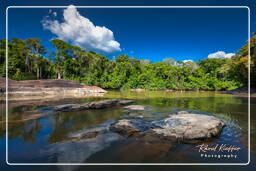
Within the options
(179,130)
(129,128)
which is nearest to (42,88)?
(129,128)

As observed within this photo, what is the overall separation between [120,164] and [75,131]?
2.84m

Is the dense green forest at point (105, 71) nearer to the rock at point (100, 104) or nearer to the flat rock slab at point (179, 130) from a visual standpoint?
the rock at point (100, 104)

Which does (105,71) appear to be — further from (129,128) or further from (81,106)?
(129,128)

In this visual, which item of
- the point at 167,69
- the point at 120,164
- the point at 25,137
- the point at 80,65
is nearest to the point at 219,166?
the point at 120,164

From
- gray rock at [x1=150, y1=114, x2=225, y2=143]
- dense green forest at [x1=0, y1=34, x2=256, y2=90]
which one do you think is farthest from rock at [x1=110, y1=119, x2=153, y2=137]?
dense green forest at [x1=0, y1=34, x2=256, y2=90]

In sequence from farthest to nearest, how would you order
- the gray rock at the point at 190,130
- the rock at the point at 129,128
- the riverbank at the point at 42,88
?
the riverbank at the point at 42,88 → the rock at the point at 129,128 → the gray rock at the point at 190,130

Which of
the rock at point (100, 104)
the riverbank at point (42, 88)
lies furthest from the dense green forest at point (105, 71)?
the rock at point (100, 104)

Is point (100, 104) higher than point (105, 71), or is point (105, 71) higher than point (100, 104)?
point (105, 71)

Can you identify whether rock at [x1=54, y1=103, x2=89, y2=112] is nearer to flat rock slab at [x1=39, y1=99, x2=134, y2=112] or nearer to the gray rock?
flat rock slab at [x1=39, y1=99, x2=134, y2=112]

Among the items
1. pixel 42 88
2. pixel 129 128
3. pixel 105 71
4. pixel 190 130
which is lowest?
pixel 129 128

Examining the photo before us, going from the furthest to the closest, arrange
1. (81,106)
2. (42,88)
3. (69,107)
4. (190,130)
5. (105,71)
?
(105,71), (42,88), (81,106), (69,107), (190,130)

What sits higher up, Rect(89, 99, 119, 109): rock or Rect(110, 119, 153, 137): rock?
Rect(89, 99, 119, 109): rock

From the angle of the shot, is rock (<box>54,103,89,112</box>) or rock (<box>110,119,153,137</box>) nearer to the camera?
rock (<box>110,119,153,137</box>)

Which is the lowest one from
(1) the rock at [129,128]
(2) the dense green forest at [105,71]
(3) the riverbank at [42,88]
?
(1) the rock at [129,128]
